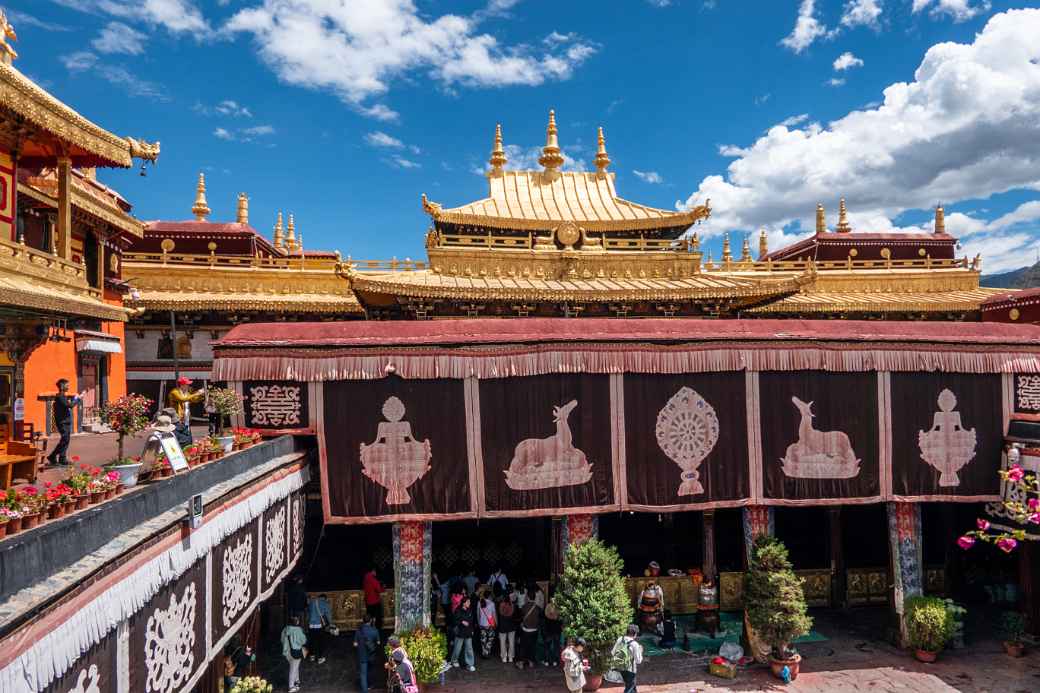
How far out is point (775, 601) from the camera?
10242mm

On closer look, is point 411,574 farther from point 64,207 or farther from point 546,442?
point 64,207

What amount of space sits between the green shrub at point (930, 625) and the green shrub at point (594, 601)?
5510 millimetres

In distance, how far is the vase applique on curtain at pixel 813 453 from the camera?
10.8 metres

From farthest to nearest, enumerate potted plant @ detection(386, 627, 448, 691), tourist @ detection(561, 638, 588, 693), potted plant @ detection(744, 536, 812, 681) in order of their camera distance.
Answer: potted plant @ detection(744, 536, 812, 681)
potted plant @ detection(386, 627, 448, 691)
tourist @ detection(561, 638, 588, 693)

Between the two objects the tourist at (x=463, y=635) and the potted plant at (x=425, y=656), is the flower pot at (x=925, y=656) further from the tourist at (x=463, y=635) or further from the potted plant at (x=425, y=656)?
the potted plant at (x=425, y=656)

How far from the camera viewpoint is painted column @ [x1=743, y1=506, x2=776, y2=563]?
10953 millimetres

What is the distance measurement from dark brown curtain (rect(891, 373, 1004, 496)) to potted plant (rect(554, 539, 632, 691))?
229 inches

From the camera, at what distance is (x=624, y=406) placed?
1055 centimetres

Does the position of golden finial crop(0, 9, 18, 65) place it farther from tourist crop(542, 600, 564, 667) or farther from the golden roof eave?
tourist crop(542, 600, 564, 667)

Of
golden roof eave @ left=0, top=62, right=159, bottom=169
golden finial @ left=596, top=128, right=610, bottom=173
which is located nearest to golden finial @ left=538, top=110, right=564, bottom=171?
golden finial @ left=596, top=128, right=610, bottom=173

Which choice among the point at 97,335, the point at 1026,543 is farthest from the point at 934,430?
the point at 97,335

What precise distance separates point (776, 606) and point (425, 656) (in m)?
6.12

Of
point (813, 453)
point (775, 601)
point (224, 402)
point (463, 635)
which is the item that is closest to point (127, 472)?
point (224, 402)

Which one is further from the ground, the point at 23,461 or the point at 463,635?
the point at 23,461
